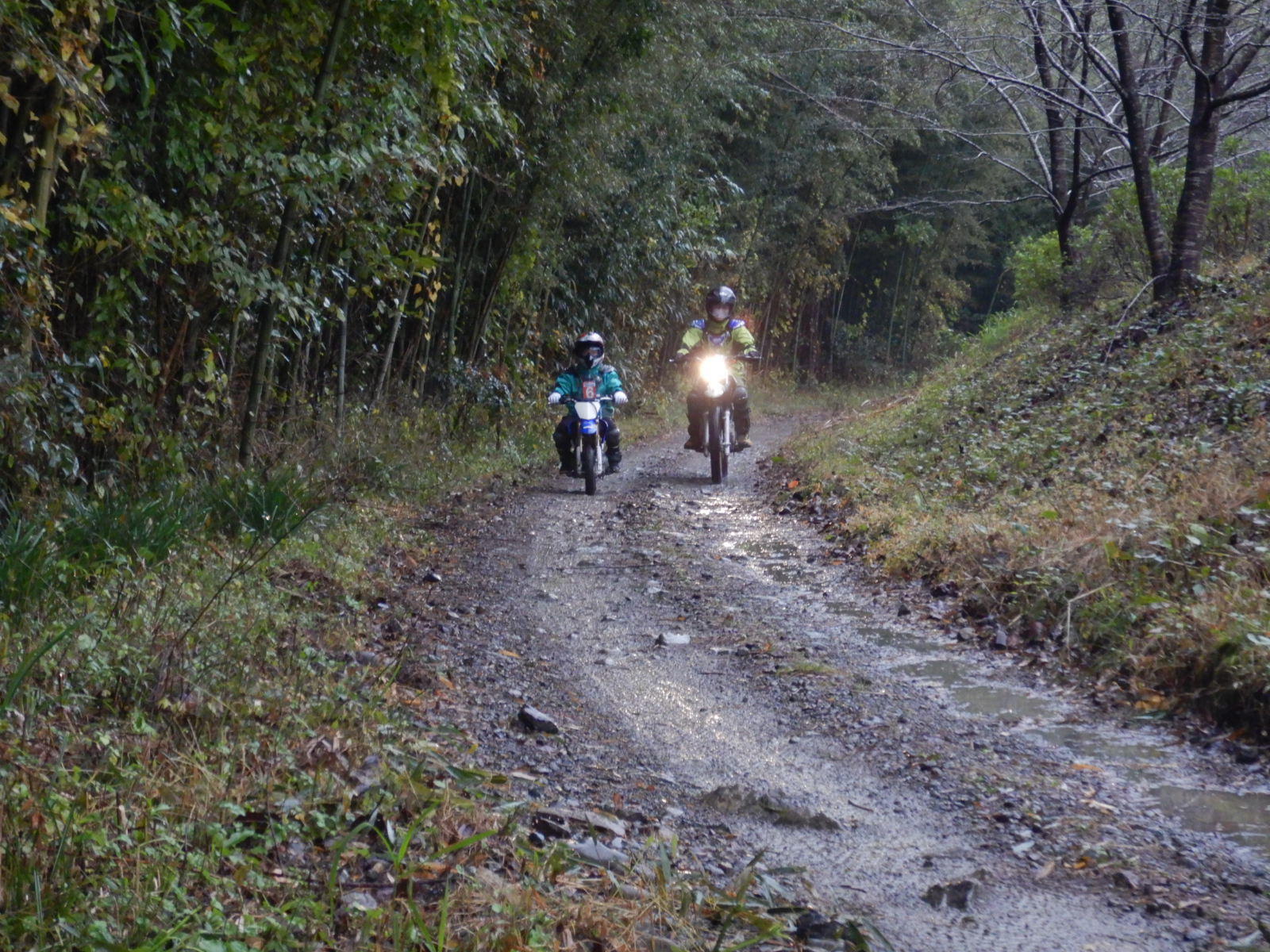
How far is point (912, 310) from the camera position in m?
35.1

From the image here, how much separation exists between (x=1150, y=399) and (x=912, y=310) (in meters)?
26.2

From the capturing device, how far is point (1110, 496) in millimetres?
7352

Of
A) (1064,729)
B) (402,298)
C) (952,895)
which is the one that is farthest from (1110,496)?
(402,298)

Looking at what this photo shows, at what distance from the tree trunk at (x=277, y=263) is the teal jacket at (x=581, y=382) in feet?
12.3

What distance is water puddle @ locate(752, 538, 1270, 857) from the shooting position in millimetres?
3652

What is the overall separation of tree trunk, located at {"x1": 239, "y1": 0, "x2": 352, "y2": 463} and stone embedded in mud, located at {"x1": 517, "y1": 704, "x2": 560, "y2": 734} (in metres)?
3.86

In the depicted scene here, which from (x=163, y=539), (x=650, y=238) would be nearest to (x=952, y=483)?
(x=163, y=539)

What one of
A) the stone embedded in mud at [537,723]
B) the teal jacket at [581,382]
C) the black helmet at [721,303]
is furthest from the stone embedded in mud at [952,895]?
the black helmet at [721,303]

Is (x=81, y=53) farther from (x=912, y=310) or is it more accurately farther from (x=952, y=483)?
(x=912, y=310)

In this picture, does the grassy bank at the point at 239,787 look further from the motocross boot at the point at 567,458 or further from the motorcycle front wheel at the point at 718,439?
the motorcycle front wheel at the point at 718,439

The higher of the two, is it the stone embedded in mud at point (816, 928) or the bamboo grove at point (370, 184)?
the bamboo grove at point (370, 184)

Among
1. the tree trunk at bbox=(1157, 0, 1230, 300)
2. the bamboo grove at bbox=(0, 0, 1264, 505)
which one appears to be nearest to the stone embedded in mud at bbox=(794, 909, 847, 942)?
the bamboo grove at bbox=(0, 0, 1264, 505)

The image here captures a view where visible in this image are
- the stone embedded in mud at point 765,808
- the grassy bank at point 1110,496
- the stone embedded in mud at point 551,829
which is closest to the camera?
the stone embedded in mud at point 551,829

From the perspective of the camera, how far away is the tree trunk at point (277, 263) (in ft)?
22.7
